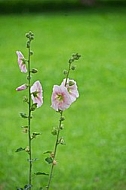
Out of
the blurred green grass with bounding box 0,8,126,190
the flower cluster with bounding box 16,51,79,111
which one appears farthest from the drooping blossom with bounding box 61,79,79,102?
the blurred green grass with bounding box 0,8,126,190

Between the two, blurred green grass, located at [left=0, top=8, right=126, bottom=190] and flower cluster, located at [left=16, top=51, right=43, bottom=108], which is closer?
flower cluster, located at [left=16, top=51, right=43, bottom=108]

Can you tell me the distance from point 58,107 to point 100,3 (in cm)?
753

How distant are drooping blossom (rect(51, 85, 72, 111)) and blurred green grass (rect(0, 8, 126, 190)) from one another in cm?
168

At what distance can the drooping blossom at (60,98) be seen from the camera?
1843 millimetres

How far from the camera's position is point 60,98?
186cm

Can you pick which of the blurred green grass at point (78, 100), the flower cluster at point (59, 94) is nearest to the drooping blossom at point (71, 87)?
the flower cluster at point (59, 94)

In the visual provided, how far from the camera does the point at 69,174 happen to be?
12.1 feet

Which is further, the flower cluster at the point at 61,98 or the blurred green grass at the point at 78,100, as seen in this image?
the blurred green grass at the point at 78,100

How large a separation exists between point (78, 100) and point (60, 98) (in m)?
3.46

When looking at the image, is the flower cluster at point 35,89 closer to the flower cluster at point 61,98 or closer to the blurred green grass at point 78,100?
the flower cluster at point 61,98

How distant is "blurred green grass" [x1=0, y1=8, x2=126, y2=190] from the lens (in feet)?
12.2

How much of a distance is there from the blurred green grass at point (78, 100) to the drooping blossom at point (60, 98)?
66.1 inches

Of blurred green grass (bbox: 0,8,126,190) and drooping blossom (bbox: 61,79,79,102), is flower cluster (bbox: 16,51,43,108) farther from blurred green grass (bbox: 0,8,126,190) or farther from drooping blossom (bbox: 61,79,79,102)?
blurred green grass (bbox: 0,8,126,190)

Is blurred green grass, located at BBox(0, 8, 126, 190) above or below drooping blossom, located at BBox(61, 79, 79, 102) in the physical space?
above
